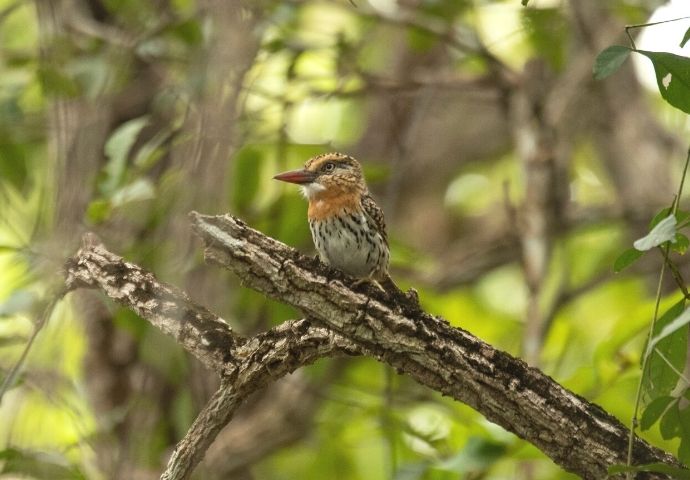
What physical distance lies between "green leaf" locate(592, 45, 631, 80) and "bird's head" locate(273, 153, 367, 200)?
211 cm

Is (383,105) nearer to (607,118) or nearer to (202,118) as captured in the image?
(607,118)

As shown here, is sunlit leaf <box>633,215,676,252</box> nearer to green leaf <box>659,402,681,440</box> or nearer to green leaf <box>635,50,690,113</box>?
green leaf <box>635,50,690,113</box>

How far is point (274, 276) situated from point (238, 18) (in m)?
0.76

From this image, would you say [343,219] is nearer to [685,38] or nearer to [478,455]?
[478,455]

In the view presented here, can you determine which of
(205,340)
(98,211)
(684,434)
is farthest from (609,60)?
(98,211)

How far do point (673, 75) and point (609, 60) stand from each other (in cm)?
16

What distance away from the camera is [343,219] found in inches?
181

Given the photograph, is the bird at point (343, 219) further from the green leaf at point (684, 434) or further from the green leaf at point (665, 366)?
the green leaf at point (684, 434)

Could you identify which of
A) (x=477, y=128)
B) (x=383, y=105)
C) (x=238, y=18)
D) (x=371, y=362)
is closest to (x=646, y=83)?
(x=477, y=128)

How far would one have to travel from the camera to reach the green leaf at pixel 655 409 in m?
2.68

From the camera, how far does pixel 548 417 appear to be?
2.94m

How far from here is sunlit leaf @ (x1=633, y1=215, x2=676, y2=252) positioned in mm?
2365

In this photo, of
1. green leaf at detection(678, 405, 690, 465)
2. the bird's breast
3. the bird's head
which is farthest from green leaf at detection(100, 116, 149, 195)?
green leaf at detection(678, 405, 690, 465)

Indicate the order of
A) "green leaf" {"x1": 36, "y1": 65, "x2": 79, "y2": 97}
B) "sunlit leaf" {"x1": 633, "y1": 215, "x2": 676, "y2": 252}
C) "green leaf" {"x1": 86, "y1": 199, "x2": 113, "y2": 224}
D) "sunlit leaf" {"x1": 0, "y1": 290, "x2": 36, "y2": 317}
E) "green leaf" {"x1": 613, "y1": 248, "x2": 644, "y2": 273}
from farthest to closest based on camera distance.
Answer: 1. "green leaf" {"x1": 36, "y1": 65, "x2": 79, "y2": 97}
2. "green leaf" {"x1": 86, "y1": 199, "x2": 113, "y2": 224}
3. "sunlit leaf" {"x1": 0, "y1": 290, "x2": 36, "y2": 317}
4. "green leaf" {"x1": 613, "y1": 248, "x2": 644, "y2": 273}
5. "sunlit leaf" {"x1": 633, "y1": 215, "x2": 676, "y2": 252}
